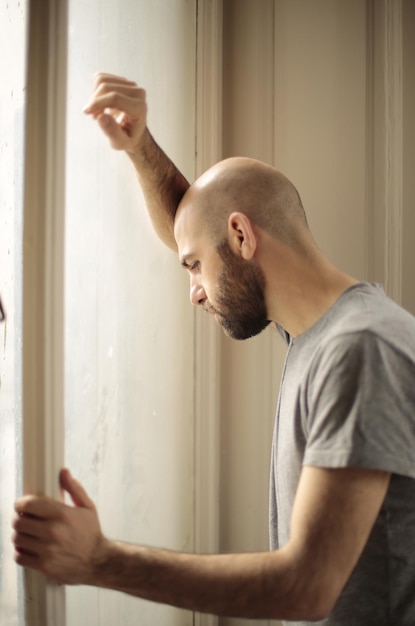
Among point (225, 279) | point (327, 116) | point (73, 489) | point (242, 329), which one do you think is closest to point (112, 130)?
point (225, 279)

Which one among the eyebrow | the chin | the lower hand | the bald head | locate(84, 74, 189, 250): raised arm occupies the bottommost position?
the lower hand

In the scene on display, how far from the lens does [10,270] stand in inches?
36.0

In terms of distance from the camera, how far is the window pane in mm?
906

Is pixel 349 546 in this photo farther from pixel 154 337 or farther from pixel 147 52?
pixel 147 52

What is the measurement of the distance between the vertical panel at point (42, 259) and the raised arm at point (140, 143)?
158 millimetres

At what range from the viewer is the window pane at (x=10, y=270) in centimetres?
91

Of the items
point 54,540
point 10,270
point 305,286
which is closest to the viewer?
point 54,540

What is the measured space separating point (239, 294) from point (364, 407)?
1.21 feet

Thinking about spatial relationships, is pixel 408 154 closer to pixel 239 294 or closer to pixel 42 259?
pixel 239 294

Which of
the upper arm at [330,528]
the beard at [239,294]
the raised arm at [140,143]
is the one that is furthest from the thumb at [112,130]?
the upper arm at [330,528]

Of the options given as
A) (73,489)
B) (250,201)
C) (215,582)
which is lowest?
(215,582)

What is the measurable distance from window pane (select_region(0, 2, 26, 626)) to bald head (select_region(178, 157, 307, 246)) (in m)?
0.34

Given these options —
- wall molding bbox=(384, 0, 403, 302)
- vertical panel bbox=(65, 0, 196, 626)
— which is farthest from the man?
wall molding bbox=(384, 0, 403, 302)

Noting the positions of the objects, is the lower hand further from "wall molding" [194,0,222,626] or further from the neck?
"wall molding" [194,0,222,626]
